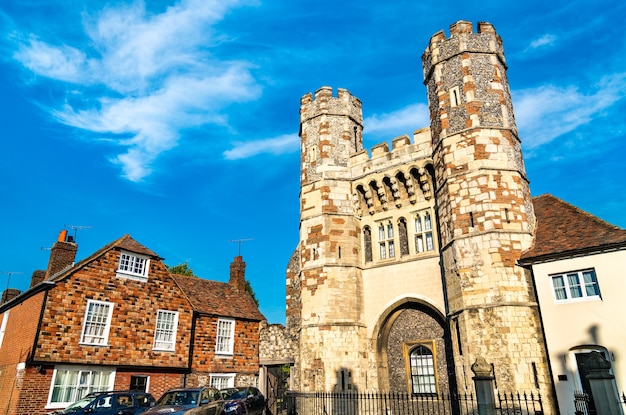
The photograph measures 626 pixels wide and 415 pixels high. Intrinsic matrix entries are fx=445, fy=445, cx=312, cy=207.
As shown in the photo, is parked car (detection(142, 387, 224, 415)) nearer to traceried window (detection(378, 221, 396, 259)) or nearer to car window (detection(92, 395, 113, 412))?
car window (detection(92, 395, 113, 412))

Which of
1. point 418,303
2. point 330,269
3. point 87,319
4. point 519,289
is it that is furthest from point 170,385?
point 519,289

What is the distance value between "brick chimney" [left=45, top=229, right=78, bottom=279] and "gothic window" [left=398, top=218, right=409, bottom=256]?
53.0 ft

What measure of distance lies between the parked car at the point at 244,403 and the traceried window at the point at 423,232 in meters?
8.84

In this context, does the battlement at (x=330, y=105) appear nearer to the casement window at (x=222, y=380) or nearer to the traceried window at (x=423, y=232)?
the traceried window at (x=423, y=232)

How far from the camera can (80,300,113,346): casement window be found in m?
18.4

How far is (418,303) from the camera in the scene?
60.4 ft

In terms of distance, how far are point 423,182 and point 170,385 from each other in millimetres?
14633

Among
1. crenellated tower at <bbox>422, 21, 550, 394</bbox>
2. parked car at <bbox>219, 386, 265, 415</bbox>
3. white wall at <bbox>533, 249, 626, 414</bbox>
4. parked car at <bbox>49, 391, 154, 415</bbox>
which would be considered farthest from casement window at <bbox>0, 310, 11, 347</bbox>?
white wall at <bbox>533, 249, 626, 414</bbox>

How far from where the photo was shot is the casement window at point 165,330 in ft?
67.4

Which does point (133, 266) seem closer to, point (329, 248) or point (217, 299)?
point (217, 299)

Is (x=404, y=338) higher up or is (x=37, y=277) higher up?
(x=37, y=277)

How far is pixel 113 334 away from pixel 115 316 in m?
0.77

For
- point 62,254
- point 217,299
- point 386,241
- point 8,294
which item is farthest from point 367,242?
point 8,294

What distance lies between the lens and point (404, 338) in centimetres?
1859
